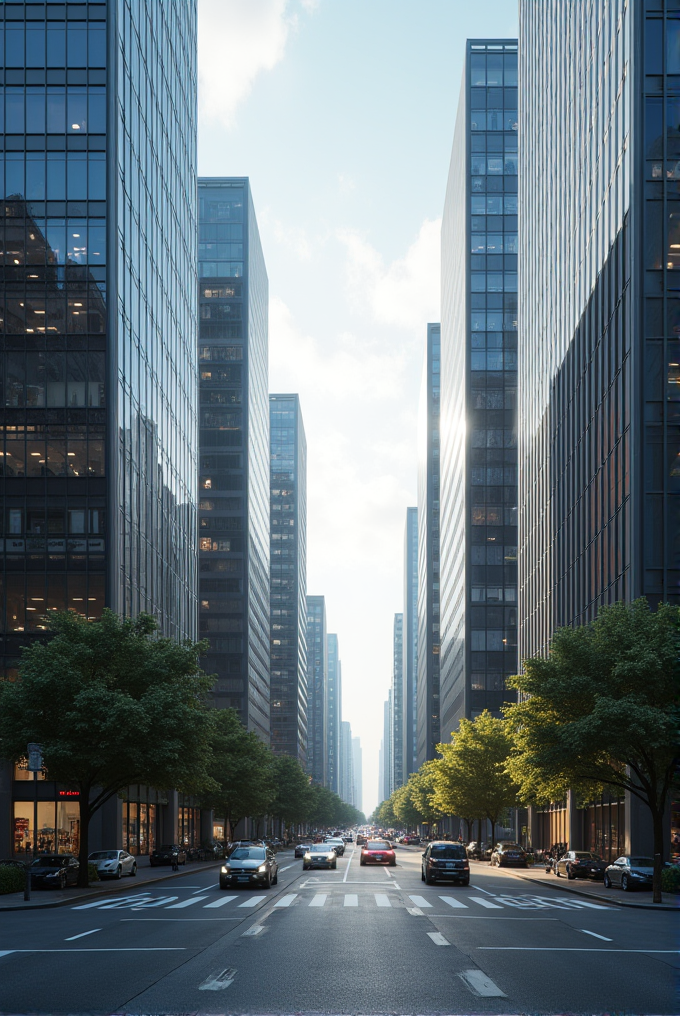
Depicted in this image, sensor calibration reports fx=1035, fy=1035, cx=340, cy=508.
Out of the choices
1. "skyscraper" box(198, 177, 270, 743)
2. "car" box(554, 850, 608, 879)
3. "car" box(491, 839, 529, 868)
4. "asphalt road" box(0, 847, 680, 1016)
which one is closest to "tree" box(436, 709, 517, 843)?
"car" box(491, 839, 529, 868)

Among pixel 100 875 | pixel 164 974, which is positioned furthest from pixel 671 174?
pixel 164 974

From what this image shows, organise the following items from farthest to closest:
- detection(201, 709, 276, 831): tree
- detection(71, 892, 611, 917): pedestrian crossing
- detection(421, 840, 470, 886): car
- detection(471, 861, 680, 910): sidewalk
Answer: detection(201, 709, 276, 831): tree
detection(421, 840, 470, 886): car
detection(471, 861, 680, 910): sidewalk
detection(71, 892, 611, 917): pedestrian crossing

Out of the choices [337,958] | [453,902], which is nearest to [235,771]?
[453,902]

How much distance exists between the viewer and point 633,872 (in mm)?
37188

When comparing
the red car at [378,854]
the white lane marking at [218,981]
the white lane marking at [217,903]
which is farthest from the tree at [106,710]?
the red car at [378,854]

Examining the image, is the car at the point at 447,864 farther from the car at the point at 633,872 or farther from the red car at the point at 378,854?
the red car at the point at 378,854

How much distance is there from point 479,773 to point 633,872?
36772 mm

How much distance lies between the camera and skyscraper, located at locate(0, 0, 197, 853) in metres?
55.7

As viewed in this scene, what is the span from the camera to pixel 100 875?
1727 inches

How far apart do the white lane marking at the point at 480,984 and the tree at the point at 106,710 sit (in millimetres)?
22663

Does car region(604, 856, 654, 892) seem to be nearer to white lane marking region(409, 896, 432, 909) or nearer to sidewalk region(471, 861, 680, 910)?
sidewalk region(471, 861, 680, 910)

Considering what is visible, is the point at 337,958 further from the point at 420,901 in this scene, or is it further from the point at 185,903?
the point at 420,901

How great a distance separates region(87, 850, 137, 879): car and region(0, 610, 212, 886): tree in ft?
14.0

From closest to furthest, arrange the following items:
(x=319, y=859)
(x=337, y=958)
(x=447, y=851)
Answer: (x=337, y=958) → (x=447, y=851) → (x=319, y=859)
